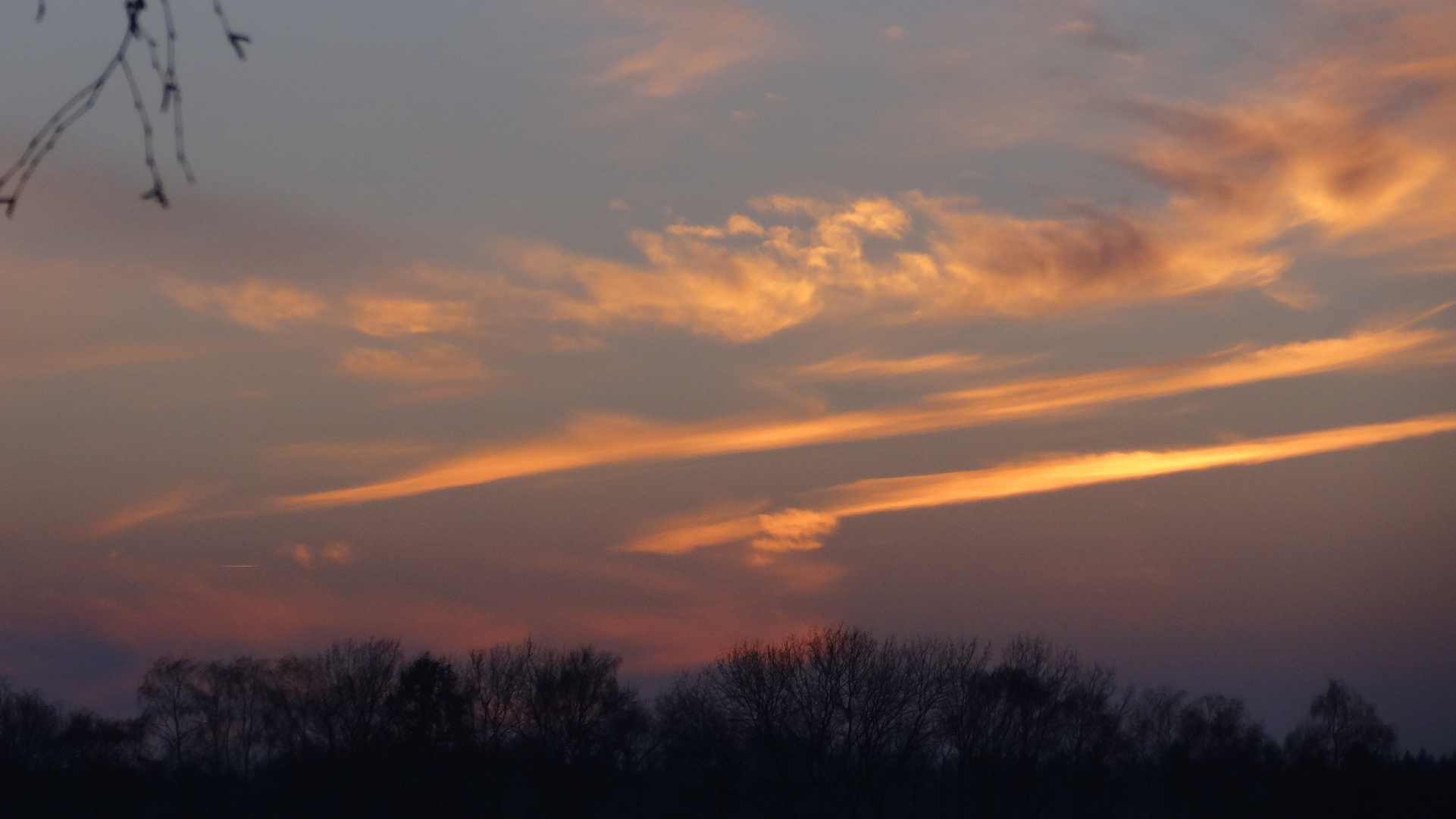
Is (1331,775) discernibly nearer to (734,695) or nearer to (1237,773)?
(1237,773)

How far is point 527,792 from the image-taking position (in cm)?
8169

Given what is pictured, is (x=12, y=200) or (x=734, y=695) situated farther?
(x=734, y=695)

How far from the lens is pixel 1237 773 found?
338 feet

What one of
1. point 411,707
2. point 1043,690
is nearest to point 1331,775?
point 1043,690

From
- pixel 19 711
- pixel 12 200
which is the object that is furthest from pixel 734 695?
pixel 12 200

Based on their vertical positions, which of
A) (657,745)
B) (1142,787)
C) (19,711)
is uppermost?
(19,711)

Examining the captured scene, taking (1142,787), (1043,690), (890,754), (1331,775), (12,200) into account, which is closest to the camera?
(12,200)

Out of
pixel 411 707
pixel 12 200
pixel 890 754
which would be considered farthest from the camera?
pixel 411 707

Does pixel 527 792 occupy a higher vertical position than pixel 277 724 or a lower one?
lower

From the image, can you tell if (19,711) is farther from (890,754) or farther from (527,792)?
(890,754)

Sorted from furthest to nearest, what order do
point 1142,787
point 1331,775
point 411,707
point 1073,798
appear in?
point 1142,787 < point 1331,775 < point 1073,798 < point 411,707

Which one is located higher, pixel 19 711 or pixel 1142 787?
pixel 19 711

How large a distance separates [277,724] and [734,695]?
32052 millimetres

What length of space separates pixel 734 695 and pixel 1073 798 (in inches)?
1201
